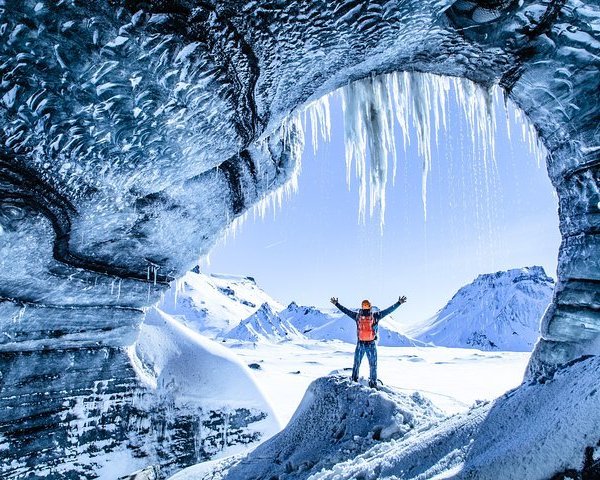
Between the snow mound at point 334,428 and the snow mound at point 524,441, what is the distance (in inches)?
55.9

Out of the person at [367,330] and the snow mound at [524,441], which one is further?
the person at [367,330]

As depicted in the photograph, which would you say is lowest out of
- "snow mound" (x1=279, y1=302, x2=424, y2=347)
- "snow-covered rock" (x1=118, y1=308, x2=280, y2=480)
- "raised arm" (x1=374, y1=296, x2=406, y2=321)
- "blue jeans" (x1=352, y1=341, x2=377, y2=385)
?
"snow mound" (x1=279, y1=302, x2=424, y2=347)

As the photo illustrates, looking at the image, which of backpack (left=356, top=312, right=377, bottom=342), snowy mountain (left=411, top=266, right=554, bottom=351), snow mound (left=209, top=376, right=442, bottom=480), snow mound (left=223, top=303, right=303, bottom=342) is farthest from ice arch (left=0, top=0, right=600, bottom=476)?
snowy mountain (left=411, top=266, right=554, bottom=351)

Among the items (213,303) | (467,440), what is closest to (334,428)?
(467,440)

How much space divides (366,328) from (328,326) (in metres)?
106

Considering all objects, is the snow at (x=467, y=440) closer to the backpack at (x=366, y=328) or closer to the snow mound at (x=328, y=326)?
the backpack at (x=366, y=328)

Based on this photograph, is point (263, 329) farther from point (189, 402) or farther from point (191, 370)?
point (189, 402)

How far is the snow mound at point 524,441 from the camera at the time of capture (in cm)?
138

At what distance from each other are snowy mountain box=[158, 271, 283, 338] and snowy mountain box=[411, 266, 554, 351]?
47.2 meters

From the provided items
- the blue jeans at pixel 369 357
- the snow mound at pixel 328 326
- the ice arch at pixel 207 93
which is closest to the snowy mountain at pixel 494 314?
the snow mound at pixel 328 326

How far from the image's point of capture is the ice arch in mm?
2322

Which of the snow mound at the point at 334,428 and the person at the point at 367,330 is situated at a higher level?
the person at the point at 367,330

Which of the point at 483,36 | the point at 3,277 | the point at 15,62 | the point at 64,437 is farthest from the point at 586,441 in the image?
the point at 64,437

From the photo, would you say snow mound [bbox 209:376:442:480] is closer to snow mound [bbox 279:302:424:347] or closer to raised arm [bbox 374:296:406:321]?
raised arm [bbox 374:296:406:321]
